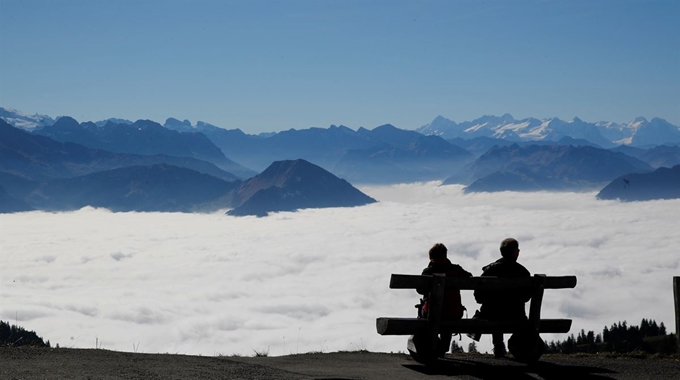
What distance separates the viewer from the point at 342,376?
12.4 m

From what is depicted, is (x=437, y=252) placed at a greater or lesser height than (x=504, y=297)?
greater

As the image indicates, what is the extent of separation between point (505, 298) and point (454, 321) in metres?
1.18

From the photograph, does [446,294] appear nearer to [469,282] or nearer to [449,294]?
[449,294]

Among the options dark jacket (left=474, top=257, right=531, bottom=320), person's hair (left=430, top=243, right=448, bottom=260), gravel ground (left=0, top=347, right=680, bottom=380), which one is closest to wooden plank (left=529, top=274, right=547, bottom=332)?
dark jacket (left=474, top=257, right=531, bottom=320)

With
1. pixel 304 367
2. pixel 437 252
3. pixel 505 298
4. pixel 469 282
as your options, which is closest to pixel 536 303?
pixel 505 298

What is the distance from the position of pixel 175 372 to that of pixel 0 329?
11732cm

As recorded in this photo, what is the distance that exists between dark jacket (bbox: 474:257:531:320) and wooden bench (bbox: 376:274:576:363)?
0.63ft

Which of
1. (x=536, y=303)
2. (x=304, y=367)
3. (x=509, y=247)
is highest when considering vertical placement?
(x=509, y=247)

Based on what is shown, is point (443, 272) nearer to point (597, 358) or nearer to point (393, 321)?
point (393, 321)

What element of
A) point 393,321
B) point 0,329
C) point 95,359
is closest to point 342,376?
point 393,321

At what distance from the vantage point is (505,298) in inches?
536

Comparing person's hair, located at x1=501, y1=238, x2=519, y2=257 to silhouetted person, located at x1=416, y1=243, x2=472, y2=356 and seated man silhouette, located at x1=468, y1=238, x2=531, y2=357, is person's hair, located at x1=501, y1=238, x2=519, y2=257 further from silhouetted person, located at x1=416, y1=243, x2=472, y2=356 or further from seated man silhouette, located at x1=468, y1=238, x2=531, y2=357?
silhouetted person, located at x1=416, y1=243, x2=472, y2=356

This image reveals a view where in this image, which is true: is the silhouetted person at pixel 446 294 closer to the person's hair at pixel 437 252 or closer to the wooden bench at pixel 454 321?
the person's hair at pixel 437 252

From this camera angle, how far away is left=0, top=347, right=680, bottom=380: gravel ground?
1197cm
